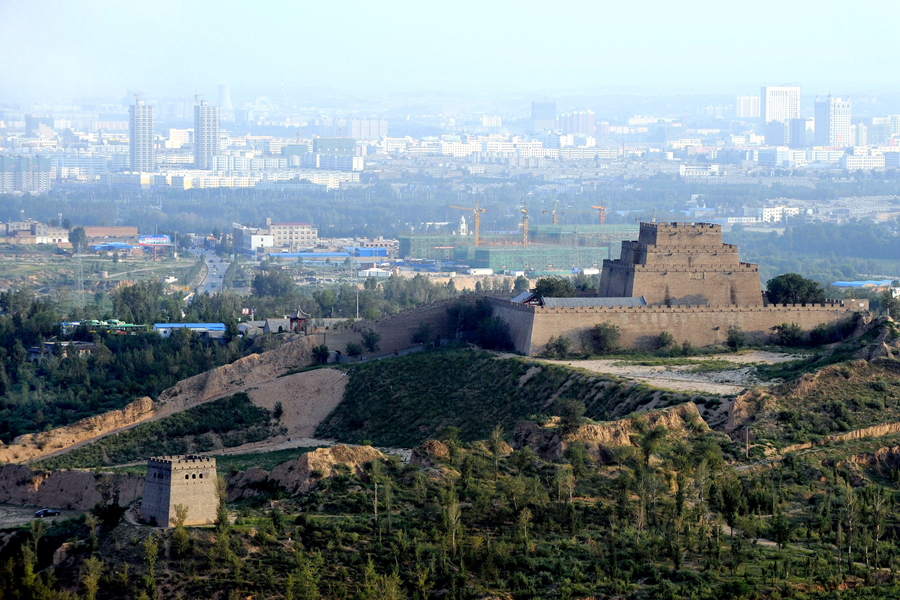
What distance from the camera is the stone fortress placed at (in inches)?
1860

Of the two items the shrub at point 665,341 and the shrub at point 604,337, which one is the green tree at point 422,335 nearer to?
the shrub at point 604,337

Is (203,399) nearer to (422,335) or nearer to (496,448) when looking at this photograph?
(422,335)

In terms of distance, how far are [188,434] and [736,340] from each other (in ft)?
52.0

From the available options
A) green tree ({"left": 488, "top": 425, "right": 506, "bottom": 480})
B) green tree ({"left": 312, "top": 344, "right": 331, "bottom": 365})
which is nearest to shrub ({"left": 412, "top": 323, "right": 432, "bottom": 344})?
green tree ({"left": 312, "top": 344, "right": 331, "bottom": 365})

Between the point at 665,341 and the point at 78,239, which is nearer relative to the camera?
the point at 665,341

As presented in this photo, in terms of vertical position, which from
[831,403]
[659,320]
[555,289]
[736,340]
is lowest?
[831,403]

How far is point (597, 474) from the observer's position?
3325 cm

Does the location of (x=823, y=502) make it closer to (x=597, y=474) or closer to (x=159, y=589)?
(x=597, y=474)

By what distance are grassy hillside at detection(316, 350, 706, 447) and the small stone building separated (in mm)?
9833

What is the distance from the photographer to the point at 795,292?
167 ft

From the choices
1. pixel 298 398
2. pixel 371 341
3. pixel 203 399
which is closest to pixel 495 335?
pixel 371 341

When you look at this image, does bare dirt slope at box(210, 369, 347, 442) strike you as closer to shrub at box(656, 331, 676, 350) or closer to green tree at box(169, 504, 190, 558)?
shrub at box(656, 331, 676, 350)

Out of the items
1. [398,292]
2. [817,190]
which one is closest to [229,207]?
[817,190]

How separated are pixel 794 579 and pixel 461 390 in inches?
698
